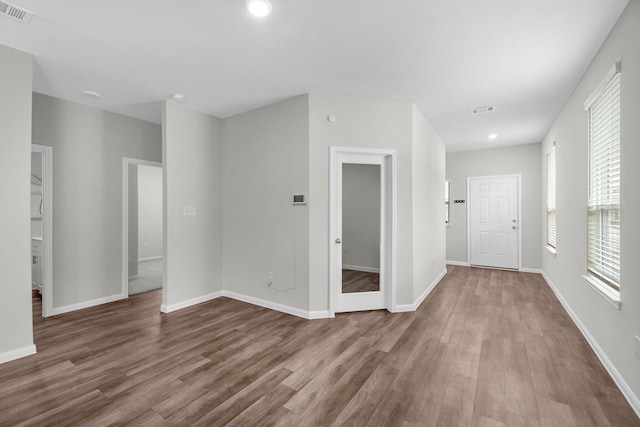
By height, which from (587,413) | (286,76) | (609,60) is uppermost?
(286,76)

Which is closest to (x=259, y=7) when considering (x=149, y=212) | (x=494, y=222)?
(x=494, y=222)

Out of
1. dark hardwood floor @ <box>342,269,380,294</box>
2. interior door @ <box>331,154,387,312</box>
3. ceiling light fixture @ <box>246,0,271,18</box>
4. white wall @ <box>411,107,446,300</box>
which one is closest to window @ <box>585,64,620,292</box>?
white wall @ <box>411,107,446,300</box>

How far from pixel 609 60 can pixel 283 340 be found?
12.3 ft

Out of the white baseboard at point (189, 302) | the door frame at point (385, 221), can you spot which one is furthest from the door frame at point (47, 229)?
the door frame at point (385, 221)

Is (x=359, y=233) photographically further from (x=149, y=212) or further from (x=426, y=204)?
(x=149, y=212)

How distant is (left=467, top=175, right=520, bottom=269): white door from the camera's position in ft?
20.3

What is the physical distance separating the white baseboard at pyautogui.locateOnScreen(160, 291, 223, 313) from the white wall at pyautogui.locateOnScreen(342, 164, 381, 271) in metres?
2.06

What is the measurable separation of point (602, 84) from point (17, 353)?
5573 mm

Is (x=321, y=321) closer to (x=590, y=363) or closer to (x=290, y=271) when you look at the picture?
(x=290, y=271)

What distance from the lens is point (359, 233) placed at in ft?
12.2

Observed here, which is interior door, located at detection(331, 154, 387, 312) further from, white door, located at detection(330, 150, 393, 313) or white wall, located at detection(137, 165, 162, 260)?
white wall, located at detection(137, 165, 162, 260)

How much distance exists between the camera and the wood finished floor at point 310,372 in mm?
1859

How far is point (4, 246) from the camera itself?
2.50 meters

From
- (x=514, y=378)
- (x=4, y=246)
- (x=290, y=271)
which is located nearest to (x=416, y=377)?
(x=514, y=378)
